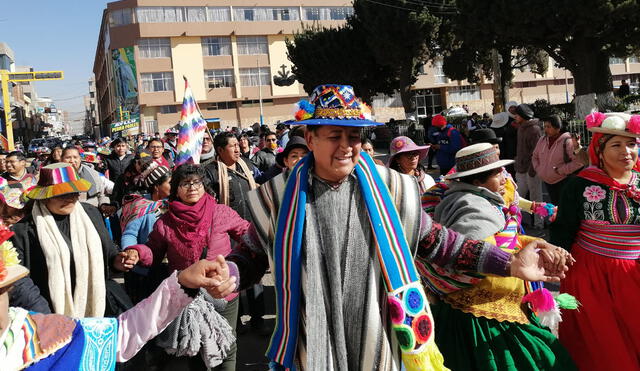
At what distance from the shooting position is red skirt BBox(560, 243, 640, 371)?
3217 mm

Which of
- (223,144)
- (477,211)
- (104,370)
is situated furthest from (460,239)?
(223,144)

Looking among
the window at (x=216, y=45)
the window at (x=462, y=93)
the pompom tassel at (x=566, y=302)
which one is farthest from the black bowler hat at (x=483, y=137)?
the window at (x=462, y=93)

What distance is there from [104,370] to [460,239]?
1.55m

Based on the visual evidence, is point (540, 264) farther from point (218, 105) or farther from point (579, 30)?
point (218, 105)

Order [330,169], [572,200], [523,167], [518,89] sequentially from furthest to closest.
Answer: [518,89], [523,167], [572,200], [330,169]

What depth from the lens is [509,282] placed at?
10.0 feet

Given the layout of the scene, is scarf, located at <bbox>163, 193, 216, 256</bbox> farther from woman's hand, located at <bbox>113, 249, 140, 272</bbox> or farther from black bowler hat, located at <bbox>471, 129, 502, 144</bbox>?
black bowler hat, located at <bbox>471, 129, 502, 144</bbox>

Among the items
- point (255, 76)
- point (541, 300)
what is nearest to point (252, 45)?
point (255, 76)

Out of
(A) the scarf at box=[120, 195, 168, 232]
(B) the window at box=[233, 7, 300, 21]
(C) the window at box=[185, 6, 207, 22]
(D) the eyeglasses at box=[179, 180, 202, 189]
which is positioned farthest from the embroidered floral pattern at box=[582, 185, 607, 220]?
(B) the window at box=[233, 7, 300, 21]

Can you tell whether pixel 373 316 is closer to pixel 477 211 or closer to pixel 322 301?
pixel 322 301

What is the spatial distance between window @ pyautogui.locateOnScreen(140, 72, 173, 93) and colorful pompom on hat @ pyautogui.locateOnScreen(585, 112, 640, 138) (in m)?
53.3

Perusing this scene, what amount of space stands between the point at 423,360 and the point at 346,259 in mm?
482

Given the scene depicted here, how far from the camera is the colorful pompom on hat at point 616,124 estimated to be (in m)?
3.47

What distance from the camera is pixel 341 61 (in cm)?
3400
